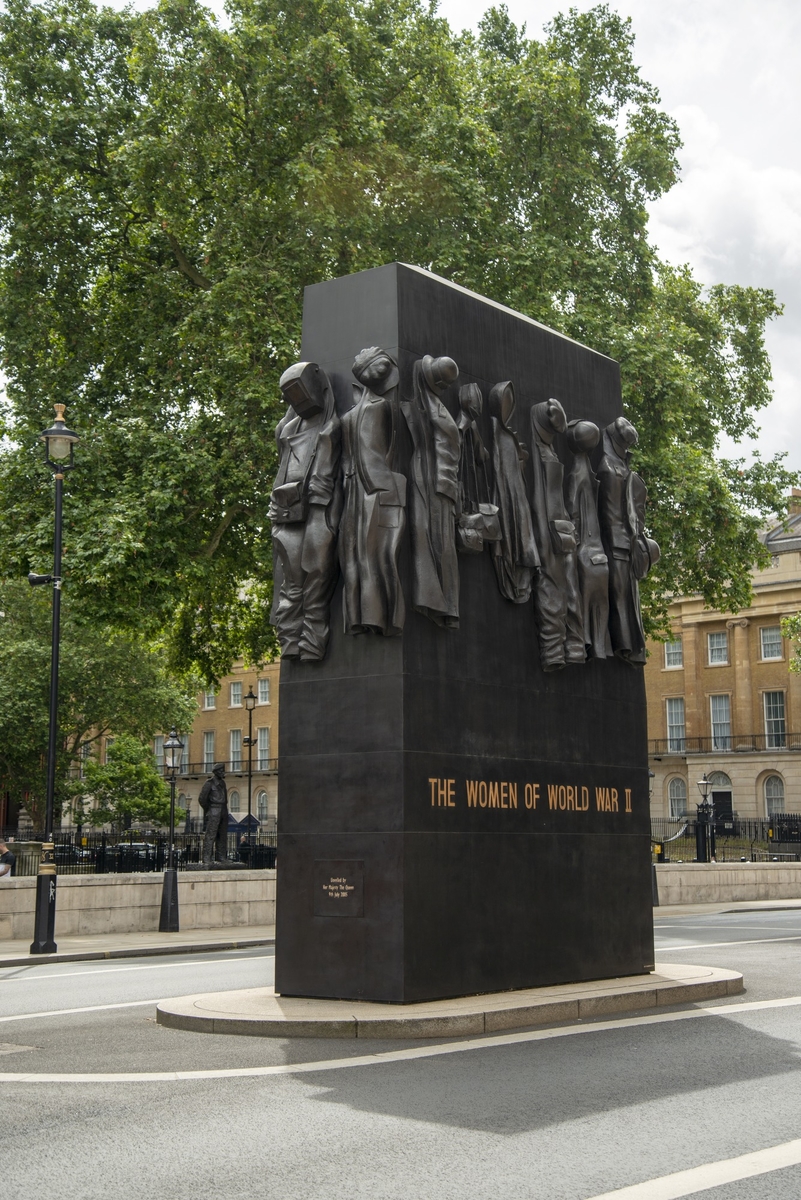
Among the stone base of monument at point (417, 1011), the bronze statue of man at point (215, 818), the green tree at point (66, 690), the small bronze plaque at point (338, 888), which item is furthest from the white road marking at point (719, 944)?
the green tree at point (66, 690)

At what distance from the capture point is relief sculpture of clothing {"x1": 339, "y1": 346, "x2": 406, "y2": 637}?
414 inches

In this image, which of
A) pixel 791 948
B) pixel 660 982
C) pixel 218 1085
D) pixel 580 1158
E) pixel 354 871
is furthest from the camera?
pixel 791 948

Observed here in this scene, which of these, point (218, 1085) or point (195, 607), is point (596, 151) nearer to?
point (195, 607)

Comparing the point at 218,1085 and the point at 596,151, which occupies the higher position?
the point at 596,151

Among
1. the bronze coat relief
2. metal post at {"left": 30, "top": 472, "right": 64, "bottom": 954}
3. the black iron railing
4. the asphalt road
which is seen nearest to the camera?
the asphalt road

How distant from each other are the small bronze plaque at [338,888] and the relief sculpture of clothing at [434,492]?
2.18 meters

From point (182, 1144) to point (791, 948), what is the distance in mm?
14015

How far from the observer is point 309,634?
35.7 ft

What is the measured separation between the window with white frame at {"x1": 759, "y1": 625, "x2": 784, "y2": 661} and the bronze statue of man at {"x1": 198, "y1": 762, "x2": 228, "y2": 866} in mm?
47476

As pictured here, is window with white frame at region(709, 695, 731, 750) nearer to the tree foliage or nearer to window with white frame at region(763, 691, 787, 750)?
window with white frame at region(763, 691, 787, 750)

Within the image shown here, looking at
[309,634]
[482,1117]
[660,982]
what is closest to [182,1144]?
[482,1117]

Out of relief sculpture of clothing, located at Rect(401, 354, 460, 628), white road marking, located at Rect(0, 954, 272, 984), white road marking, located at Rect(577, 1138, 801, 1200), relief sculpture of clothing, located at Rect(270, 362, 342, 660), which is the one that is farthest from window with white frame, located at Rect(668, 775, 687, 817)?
white road marking, located at Rect(577, 1138, 801, 1200)

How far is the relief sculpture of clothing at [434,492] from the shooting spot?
10.8 meters

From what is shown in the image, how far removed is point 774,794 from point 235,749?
3609 cm
